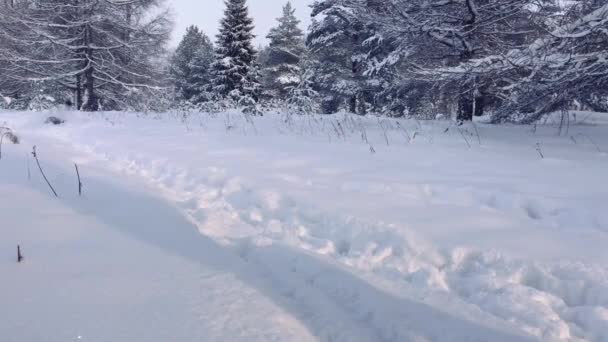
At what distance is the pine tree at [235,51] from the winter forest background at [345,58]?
72 mm

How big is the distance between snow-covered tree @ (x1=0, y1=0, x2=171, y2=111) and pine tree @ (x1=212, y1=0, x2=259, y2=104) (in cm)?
538

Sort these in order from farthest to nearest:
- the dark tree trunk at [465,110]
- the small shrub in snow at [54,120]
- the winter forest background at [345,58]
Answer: the small shrub in snow at [54,120] → the dark tree trunk at [465,110] → the winter forest background at [345,58]

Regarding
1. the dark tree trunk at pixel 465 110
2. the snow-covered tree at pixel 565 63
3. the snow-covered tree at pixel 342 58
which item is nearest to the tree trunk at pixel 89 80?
the snow-covered tree at pixel 342 58

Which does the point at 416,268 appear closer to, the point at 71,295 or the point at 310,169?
the point at 71,295

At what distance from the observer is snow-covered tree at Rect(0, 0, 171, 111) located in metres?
13.4

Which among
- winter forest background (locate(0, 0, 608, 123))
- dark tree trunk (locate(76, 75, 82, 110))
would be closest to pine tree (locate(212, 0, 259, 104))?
winter forest background (locate(0, 0, 608, 123))

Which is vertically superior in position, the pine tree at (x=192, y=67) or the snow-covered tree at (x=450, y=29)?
the pine tree at (x=192, y=67)

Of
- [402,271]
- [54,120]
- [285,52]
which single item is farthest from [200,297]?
[285,52]

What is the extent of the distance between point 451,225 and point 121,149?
523 cm

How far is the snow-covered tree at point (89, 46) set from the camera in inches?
526

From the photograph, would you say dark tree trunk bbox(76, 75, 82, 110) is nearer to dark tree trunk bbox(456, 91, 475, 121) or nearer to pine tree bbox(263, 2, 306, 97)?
pine tree bbox(263, 2, 306, 97)

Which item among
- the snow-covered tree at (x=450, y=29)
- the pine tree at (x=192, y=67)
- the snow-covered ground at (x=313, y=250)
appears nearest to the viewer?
the snow-covered ground at (x=313, y=250)

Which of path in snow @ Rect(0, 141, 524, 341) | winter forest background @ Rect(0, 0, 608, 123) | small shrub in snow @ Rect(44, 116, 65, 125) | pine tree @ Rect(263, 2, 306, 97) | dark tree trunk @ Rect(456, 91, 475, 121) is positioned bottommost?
path in snow @ Rect(0, 141, 524, 341)

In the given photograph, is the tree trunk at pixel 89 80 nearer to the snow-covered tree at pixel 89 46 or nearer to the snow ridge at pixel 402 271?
the snow-covered tree at pixel 89 46
